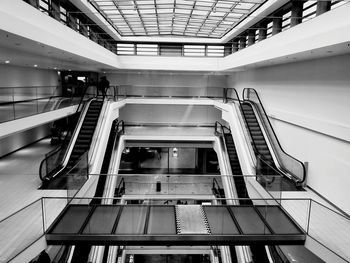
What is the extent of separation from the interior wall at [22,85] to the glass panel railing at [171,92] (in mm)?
5011

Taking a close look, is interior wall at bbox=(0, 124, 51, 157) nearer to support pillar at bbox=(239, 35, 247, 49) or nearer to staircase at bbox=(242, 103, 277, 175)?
staircase at bbox=(242, 103, 277, 175)

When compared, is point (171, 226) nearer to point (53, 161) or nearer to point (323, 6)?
point (53, 161)

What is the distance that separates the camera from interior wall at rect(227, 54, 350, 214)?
7848 millimetres

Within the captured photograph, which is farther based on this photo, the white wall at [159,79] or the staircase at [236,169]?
the white wall at [159,79]

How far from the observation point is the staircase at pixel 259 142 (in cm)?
970

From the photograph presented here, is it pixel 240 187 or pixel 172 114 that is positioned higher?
pixel 172 114

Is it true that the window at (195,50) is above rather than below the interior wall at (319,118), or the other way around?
above

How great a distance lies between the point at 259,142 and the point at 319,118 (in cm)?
305

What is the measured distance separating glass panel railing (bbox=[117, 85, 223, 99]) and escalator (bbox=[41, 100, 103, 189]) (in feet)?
15.9

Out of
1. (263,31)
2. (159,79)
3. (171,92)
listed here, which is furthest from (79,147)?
(159,79)

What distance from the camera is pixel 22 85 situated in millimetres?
14742

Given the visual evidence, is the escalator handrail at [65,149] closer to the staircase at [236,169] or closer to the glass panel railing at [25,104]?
the glass panel railing at [25,104]

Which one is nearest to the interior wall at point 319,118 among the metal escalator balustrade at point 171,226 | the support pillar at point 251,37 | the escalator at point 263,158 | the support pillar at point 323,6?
the escalator at point 263,158

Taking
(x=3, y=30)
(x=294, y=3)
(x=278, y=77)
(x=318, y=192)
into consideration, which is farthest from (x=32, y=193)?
(x=294, y=3)
